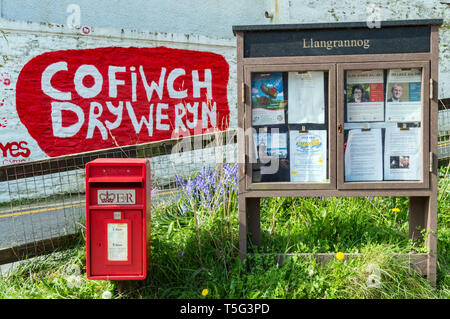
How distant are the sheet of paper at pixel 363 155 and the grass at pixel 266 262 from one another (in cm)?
66

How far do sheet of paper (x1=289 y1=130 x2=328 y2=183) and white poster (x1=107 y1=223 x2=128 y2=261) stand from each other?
156 centimetres

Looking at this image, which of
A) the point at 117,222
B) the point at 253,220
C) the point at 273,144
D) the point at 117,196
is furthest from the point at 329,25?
the point at 117,222

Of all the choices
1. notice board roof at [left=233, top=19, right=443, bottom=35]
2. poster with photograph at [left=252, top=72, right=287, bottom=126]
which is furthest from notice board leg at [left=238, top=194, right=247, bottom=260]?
notice board roof at [left=233, top=19, right=443, bottom=35]

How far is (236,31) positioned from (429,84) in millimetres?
1755

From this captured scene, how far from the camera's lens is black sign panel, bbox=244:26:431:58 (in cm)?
386

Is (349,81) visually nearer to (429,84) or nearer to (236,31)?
(429,84)

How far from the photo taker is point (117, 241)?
3662 mm

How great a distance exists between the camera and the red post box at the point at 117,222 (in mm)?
3650

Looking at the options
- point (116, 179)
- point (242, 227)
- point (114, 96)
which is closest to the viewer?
point (116, 179)

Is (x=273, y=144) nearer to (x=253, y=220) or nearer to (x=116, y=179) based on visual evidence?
(x=253, y=220)

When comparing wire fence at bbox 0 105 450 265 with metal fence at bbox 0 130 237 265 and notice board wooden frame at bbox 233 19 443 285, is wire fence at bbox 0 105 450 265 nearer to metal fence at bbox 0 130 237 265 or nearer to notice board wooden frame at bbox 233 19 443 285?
metal fence at bbox 0 130 237 265

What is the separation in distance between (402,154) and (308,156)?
0.85 metres

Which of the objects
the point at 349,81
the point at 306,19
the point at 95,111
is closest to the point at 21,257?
the point at 349,81

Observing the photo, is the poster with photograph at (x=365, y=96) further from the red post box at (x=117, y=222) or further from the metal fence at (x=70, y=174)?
the red post box at (x=117, y=222)
